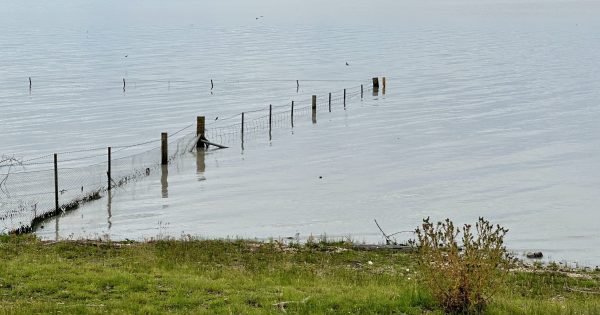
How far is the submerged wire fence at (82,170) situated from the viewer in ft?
107

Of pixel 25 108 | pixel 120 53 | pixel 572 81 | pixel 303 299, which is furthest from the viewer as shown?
pixel 120 53

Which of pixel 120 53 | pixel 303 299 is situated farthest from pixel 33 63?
pixel 303 299

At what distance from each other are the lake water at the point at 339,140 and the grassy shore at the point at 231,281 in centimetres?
775

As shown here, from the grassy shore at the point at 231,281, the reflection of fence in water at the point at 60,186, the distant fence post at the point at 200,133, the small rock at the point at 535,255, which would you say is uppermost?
the distant fence post at the point at 200,133

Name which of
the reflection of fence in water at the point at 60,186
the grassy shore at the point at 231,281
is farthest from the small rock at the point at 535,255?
the reflection of fence in water at the point at 60,186

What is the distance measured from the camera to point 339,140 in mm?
54719

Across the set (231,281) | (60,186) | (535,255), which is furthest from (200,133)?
(231,281)

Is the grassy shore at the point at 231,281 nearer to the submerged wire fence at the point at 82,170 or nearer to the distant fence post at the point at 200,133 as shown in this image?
the submerged wire fence at the point at 82,170

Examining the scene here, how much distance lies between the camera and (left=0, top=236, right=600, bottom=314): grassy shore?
13516mm

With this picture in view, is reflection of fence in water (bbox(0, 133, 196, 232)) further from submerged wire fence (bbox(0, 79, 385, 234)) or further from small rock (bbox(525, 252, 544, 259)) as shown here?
small rock (bbox(525, 252, 544, 259))

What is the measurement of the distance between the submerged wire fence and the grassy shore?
955 cm

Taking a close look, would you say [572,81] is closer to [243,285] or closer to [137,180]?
[137,180]

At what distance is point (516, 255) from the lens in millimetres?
25203

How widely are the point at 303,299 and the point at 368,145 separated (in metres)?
39.5
